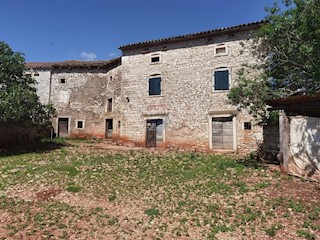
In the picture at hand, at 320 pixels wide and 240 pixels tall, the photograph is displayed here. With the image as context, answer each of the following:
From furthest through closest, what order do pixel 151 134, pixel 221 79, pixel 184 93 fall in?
pixel 151 134 → pixel 184 93 → pixel 221 79

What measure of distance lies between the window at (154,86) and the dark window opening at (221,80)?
411cm

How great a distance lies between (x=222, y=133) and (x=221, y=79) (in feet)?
11.5

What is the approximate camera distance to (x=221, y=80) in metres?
16.0

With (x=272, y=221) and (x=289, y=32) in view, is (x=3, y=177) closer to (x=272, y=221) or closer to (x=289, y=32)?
(x=272, y=221)

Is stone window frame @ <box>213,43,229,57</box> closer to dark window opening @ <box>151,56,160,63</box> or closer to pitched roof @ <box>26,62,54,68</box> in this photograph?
dark window opening @ <box>151,56,160,63</box>

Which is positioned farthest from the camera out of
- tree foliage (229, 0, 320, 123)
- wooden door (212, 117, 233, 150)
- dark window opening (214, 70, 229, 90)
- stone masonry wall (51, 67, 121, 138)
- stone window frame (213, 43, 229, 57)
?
stone masonry wall (51, 67, 121, 138)

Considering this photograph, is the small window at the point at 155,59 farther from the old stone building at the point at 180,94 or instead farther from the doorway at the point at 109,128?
the doorway at the point at 109,128

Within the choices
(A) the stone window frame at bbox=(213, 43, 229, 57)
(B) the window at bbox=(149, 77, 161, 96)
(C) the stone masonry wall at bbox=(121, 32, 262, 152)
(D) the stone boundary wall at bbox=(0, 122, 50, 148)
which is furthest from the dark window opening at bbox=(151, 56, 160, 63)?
(D) the stone boundary wall at bbox=(0, 122, 50, 148)

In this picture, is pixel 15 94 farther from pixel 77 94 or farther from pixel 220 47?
pixel 220 47

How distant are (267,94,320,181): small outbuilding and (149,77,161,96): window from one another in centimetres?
967

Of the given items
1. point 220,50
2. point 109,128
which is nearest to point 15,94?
point 109,128

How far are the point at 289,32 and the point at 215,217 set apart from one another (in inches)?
287

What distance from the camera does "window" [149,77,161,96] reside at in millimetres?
17812

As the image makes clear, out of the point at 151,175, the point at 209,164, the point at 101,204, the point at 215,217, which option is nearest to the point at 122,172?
the point at 151,175
